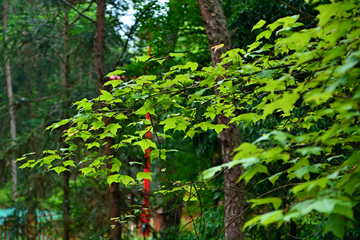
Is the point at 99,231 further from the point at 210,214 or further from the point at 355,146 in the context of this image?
the point at 355,146

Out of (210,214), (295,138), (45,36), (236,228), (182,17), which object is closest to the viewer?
(295,138)

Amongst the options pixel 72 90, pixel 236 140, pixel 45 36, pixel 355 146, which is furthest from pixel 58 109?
pixel 355 146

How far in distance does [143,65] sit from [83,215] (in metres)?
4.53

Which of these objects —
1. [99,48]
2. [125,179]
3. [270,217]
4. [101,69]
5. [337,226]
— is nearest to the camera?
[270,217]

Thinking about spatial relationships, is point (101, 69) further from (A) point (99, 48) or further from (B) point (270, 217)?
(B) point (270, 217)

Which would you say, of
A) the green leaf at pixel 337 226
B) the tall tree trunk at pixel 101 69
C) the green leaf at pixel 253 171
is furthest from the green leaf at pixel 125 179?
the tall tree trunk at pixel 101 69

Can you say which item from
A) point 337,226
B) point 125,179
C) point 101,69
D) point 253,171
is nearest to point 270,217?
point 253,171

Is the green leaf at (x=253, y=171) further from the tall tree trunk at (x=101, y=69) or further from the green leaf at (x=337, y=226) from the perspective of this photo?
the tall tree trunk at (x=101, y=69)

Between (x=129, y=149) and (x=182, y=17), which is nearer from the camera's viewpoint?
(x=182, y=17)

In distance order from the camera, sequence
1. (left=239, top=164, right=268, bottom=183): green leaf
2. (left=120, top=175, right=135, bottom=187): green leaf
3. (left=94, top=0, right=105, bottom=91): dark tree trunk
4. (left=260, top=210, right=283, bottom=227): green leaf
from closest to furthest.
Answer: (left=260, top=210, right=283, bottom=227): green leaf → (left=239, top=164, right=268, bottom=183): green leaf → (left=120, top=175, right=135, bottom=187): green leaf → (left=94, top=0, right=105, bottom=91): dark tree trunk

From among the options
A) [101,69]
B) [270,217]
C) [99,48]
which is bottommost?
[270,217]

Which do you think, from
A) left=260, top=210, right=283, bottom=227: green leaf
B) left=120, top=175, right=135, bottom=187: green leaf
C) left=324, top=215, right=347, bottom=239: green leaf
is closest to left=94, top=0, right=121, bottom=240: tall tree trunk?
left=120, top=175, right=135, bottom=187: green leaf

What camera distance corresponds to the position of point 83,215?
10156mm

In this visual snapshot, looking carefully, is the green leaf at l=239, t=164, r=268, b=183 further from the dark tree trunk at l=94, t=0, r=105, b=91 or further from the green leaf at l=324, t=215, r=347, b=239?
the dark tree trunk at l=94, t=0, r=105, b=91
